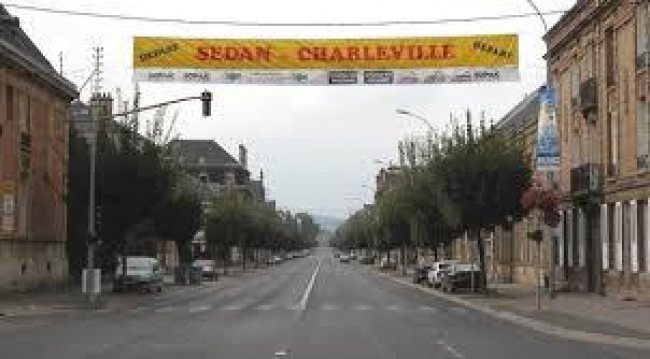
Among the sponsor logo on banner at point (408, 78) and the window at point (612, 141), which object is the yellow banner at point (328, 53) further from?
the window at point (612, 141)

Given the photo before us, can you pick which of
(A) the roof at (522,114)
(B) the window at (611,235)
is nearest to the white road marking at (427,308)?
(B) the window at (611,235)

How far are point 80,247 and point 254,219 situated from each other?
2800 inches

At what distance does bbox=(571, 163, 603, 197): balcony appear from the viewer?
49.0 meters

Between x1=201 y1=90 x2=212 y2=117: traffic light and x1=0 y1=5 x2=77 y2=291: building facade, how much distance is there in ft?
39.0

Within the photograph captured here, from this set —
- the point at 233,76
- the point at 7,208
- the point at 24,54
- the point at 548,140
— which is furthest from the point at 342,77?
the point at 24,54

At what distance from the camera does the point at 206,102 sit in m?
41.6

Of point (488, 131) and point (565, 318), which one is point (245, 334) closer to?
point (565, 318)

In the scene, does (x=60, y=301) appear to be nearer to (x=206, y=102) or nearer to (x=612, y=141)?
(x=206, y=102)

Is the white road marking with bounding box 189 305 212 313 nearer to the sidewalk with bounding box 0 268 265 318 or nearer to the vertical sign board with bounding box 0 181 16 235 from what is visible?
the sidewalk with bounding box 0 268 265 318

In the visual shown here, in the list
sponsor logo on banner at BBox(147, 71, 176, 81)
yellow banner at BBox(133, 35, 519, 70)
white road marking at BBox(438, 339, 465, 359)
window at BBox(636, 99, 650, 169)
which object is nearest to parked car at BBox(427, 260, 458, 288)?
window at BBox(636, 99, 650, 169)

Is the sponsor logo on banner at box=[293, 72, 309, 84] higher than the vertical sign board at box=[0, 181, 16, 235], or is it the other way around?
the sponsor logo on banner at box=[293, 72, 309, 84]

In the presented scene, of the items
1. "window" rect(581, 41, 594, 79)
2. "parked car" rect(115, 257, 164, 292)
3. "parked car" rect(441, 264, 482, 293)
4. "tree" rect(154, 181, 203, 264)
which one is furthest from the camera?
"tree" rect(154, 181, 203, 264)

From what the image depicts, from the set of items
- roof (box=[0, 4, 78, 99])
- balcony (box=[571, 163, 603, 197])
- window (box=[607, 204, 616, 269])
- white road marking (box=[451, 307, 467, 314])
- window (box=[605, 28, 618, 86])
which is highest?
roof (box=[0, 4, 78, 99])

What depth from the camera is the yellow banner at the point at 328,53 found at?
3806 centimetres
